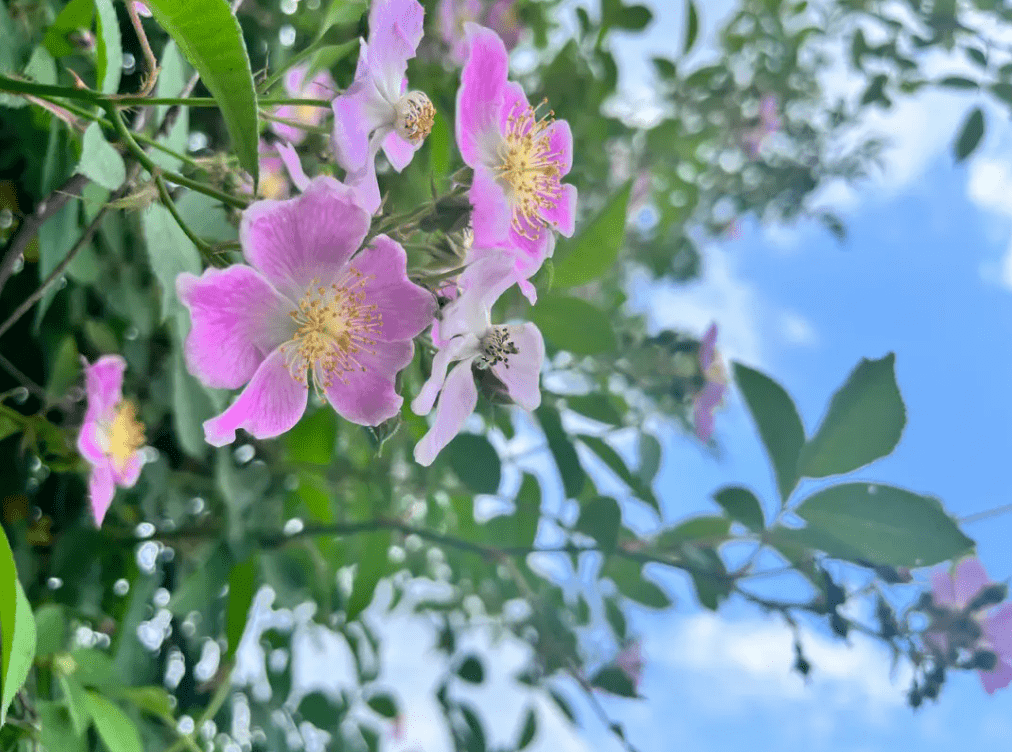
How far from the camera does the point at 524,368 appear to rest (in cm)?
40

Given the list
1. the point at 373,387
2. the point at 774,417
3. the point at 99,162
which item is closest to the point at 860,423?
the point at 774,417

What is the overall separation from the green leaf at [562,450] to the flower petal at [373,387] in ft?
0.86

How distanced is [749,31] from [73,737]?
128cm

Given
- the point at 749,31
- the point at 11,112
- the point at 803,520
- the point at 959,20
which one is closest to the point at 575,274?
the point at 803,520

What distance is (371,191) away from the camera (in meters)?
0.36

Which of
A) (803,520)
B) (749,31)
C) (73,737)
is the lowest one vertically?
(73,737)

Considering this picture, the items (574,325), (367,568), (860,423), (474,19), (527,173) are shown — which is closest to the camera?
(527,173)

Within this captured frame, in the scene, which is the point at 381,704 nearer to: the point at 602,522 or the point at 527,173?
the point at 602,522

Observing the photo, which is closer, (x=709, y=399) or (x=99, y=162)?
(x=99, y=162)

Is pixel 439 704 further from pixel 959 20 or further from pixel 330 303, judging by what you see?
pixel 959 20

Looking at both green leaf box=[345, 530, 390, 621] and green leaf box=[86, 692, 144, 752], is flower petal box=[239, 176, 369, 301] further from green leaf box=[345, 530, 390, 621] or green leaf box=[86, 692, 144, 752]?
green leaf box=[345, 530, 390, 621]

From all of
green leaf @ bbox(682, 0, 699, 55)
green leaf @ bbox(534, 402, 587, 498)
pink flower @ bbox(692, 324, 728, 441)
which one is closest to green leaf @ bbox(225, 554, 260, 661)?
green leaf @ bbox(534, 402, 587, 498)

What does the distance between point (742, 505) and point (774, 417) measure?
7 cm

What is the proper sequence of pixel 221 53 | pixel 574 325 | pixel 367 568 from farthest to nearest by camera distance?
pixel 367 568, pixel 574 325, pixel 221 53
